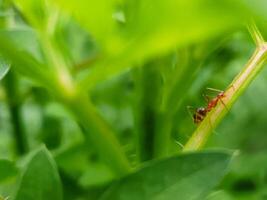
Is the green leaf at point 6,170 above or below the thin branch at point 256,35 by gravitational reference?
below

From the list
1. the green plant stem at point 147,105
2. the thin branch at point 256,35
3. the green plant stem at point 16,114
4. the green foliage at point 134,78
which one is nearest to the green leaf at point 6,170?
the green foliage at point 134,78

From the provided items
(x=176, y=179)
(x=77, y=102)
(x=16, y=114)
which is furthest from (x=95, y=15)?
(x=16, y=114)

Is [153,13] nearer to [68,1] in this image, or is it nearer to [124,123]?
[68,1]

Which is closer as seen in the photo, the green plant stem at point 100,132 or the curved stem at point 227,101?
the green plant stem at point 100,132

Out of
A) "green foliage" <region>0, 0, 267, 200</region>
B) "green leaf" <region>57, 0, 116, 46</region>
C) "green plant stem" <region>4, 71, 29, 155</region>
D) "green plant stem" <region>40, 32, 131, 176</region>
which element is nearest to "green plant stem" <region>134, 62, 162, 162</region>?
"green foliage" <region>0, 0, 267, 200</region>

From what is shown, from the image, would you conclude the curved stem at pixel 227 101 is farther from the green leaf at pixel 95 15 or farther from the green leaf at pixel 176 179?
the green leaf at pixel 95 15

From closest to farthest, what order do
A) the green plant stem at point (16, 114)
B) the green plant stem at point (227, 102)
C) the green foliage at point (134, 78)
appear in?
the green foliage at point (134, 78), the green plant stem at point (227, 102), the green plant stem at point (16, 114)

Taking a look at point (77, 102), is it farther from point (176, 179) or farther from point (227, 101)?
point (227, 101)
